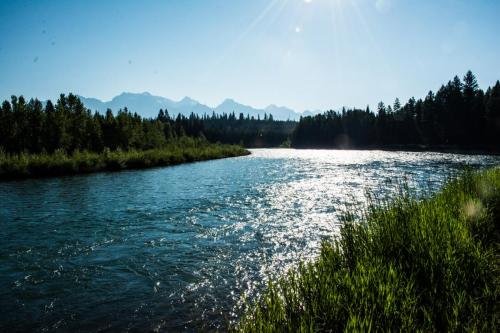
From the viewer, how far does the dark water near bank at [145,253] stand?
28.8 feet

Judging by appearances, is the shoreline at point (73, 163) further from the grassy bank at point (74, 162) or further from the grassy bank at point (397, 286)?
the grassy bank at point (397, 286)

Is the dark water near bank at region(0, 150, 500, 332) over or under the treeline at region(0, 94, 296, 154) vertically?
under

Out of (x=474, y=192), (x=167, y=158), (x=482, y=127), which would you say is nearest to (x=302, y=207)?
(x=474, y=192)

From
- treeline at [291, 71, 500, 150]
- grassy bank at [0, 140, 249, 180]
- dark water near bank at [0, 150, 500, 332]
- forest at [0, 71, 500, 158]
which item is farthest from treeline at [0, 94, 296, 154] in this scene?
treeline at [291, 71, 500, 150]

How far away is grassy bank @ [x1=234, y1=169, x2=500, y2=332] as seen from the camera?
5.04 m

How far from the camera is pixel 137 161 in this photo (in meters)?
56.4

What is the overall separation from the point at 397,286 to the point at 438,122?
127 meters

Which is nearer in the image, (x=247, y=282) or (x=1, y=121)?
(x=247, y=282)

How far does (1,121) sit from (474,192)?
242 ft

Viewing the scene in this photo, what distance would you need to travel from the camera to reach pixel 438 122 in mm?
114188

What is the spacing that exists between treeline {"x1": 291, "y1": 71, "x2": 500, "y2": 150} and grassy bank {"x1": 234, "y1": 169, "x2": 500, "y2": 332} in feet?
352

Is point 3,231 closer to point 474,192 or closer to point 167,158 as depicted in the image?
point 474,192

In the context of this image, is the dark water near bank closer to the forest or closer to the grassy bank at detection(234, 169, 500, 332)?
the grassy bank at detection(234, 169, 500, 332)

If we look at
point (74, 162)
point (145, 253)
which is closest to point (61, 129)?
point (74, 162)
